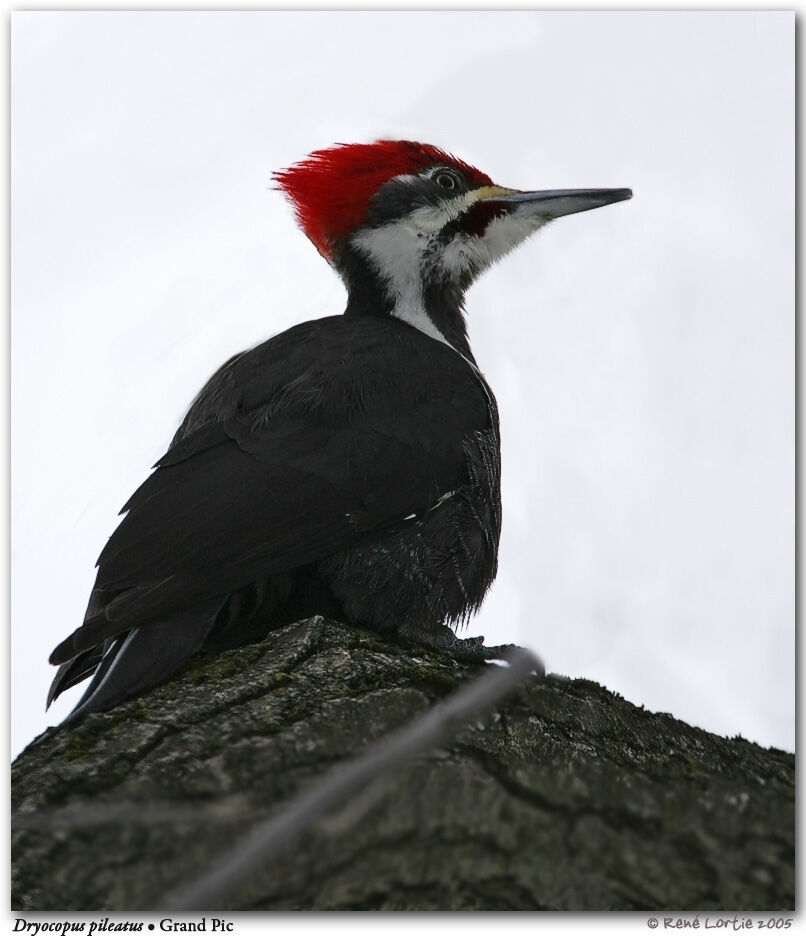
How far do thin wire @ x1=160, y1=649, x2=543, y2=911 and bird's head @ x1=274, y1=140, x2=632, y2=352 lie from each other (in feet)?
5.28

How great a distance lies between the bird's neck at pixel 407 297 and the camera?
11.4ft

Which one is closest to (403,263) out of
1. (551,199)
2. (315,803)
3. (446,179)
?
(446,179)

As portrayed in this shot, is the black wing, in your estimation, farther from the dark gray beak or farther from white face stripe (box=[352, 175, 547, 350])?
the dark gray beak

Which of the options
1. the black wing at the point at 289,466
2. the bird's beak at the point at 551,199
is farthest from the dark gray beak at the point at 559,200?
the black wing at the point at 289,466

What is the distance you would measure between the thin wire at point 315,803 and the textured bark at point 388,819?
0.07 ft

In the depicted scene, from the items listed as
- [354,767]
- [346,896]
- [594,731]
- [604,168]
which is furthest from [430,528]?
[604,168]

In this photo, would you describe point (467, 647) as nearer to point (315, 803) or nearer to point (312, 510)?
point (312, 510)

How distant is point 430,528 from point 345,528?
0.27 metres

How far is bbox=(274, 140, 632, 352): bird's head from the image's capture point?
348 cm

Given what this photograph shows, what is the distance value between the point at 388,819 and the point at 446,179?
87.6 inches

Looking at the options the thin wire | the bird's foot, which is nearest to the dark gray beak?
the bird's foot

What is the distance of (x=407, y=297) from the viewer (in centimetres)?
350

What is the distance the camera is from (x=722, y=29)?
10.5 ft

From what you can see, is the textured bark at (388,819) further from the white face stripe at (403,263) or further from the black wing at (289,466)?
the white face stripe at (403,263)
